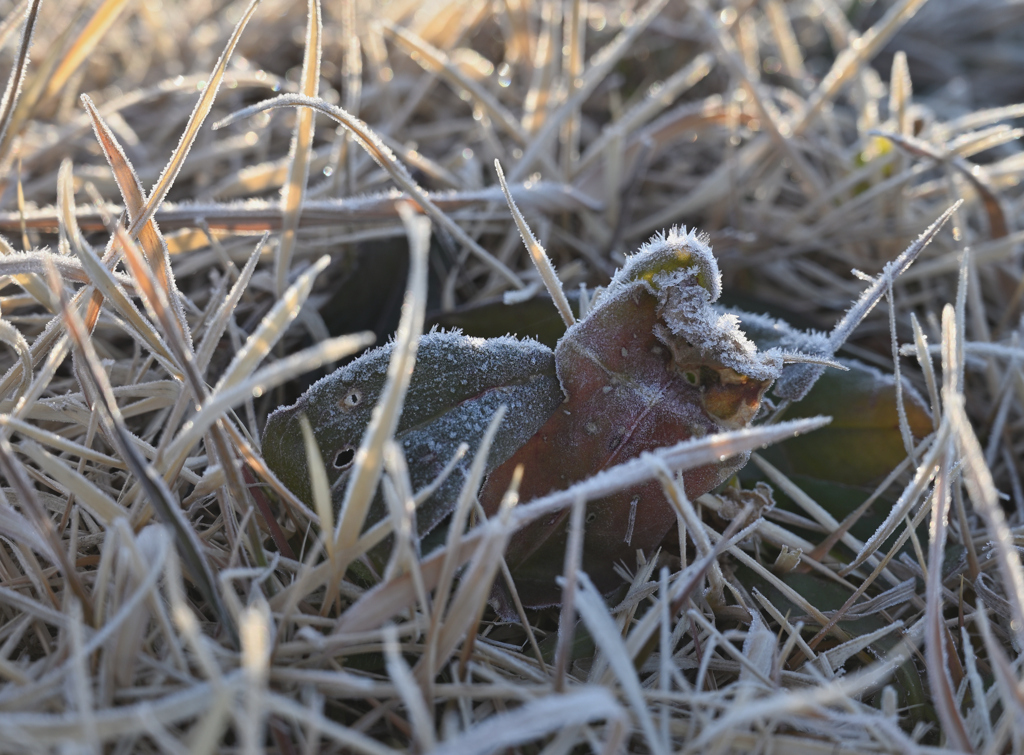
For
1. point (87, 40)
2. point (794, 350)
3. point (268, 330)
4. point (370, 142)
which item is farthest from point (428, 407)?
point (87, 40)

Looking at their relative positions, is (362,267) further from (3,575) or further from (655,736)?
(655,736)

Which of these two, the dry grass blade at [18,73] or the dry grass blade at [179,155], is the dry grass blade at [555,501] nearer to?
the dry grass blade at [179,155]

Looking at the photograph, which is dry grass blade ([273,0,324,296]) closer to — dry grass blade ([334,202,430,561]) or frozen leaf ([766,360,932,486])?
dry grass blade ([334,202,430,561])

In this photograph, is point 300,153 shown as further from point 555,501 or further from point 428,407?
point 555,501

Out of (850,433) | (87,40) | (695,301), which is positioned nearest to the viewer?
(695,301)

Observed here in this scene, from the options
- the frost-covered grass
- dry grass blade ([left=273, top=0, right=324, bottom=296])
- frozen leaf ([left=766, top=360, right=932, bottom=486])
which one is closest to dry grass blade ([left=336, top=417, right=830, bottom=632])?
the frost-covered grass

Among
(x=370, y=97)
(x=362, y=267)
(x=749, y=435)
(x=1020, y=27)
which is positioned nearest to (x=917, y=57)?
(x=1020, y=27)
